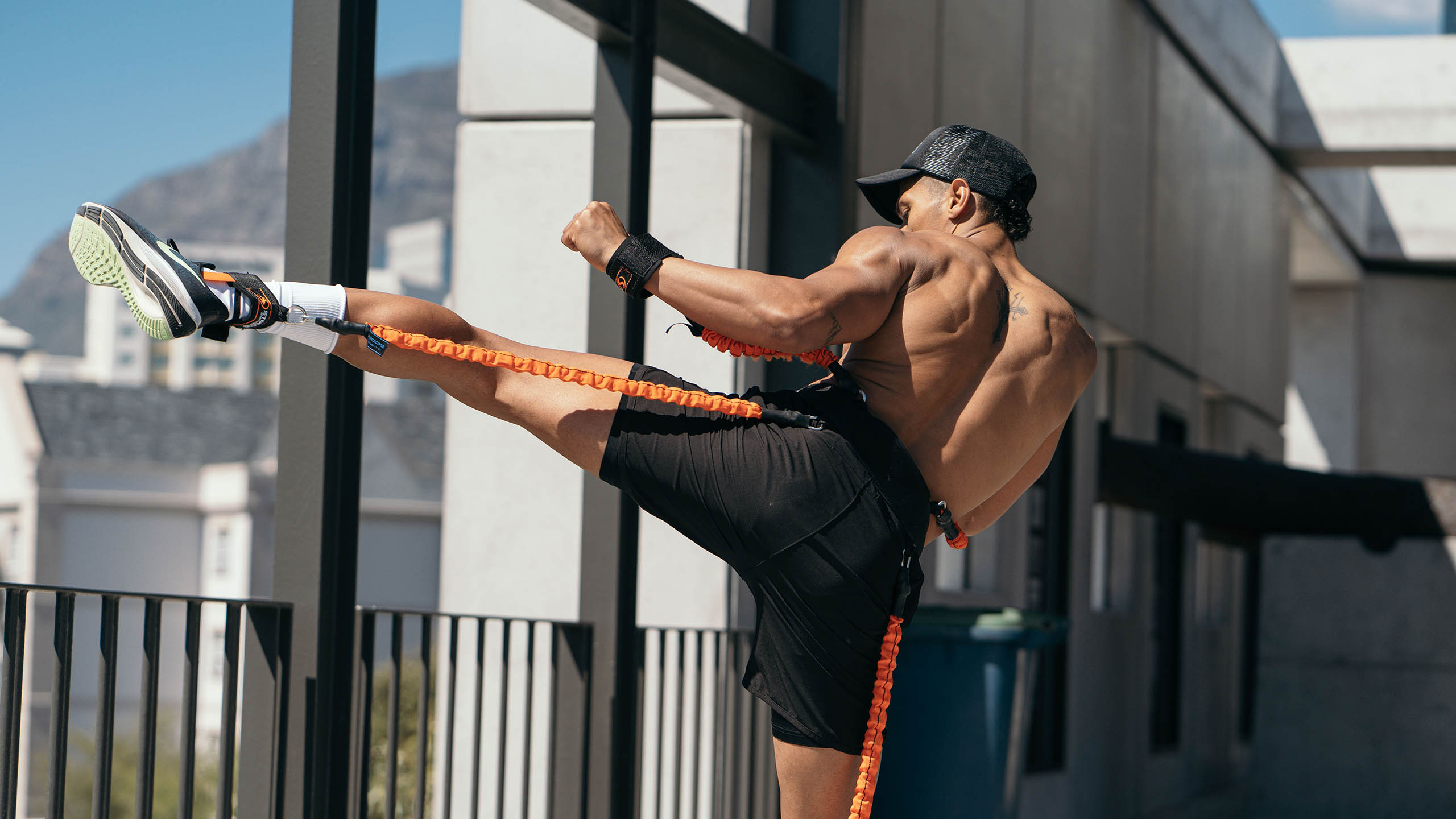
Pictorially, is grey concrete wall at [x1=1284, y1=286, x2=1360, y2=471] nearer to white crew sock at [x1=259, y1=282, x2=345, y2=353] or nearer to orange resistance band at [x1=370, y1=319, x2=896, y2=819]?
orange resistance band at [x1=370, y1=319, x2=896, y2=819]

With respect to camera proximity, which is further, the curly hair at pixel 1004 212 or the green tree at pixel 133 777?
the green tree at pixel 133 777

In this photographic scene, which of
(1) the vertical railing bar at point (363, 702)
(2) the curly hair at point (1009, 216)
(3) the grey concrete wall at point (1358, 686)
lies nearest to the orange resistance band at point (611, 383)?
(2) the curly hair at point (1009, 216)

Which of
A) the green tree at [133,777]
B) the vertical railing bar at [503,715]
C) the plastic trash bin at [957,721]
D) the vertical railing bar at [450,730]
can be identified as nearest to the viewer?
the vertical railing bar at [450,730]

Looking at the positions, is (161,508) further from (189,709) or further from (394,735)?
(189,709)

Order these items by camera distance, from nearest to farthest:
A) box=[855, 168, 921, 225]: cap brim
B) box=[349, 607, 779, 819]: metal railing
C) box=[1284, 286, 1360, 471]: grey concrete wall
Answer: box=[855, 168, 921, 225]: cap brim < box=[349, 607, 779, 819]: metal railing < box=[1284, 286, 1360, 471]: grey concrete wall

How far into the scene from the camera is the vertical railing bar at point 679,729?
506 centimetres

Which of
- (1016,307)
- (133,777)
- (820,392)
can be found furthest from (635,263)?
(133,777)

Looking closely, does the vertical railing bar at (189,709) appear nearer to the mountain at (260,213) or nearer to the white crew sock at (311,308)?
the white crew sock at (311,308)

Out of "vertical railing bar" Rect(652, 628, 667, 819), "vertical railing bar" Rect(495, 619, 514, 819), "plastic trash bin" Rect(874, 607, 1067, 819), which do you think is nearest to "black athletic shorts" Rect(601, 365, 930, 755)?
"vertical railing bar" Rect(495, 619, 514, 819)

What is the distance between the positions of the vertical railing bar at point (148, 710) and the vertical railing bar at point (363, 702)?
523mm

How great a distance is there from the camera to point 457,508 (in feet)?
18.9

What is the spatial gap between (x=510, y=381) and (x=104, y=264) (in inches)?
29.4

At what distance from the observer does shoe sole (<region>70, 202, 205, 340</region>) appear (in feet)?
8.02

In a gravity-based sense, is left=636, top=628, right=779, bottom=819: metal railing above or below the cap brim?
below
